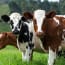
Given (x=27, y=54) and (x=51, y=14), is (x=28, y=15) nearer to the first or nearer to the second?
(x=51, y=14)

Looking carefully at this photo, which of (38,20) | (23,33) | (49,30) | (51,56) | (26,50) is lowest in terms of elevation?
(26,50)

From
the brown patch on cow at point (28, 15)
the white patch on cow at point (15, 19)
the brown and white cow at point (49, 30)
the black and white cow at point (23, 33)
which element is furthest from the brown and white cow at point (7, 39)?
the brown and white cow at point (49, 30)

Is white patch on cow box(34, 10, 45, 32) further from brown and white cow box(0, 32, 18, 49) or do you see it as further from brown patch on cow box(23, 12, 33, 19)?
brown and white cow box(0, 32, 18, 49)

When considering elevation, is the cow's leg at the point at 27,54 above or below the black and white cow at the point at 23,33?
below

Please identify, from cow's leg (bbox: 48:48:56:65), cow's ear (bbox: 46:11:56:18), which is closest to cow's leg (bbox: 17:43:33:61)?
cow's leg (bbox: 48:48:56:65)

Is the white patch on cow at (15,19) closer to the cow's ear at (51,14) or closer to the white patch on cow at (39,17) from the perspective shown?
the white patch on cow at (39,17)

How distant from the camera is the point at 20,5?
299 ft

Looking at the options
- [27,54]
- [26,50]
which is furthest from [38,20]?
[27,54]

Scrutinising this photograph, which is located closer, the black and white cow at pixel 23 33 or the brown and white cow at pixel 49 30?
the brown and white cow at pixel 49 30

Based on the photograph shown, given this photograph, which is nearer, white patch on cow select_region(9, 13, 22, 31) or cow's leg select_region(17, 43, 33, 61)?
white patch on cow select_region(9, 13, 22, 31)

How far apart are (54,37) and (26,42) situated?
63.9 inches

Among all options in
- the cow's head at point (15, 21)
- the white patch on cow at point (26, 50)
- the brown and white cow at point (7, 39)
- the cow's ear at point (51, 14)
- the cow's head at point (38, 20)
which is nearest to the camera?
the cow's head at point (38, 20)

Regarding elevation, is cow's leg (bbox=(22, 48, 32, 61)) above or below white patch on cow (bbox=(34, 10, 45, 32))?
below

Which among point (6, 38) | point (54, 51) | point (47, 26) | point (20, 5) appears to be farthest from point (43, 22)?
point (20, 5)
